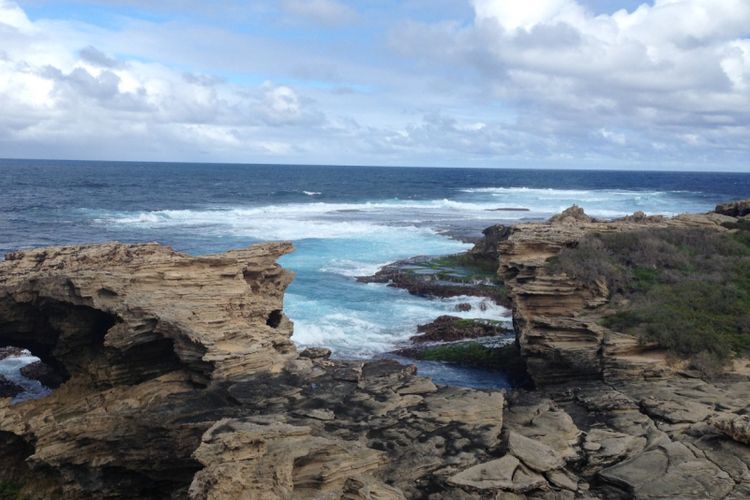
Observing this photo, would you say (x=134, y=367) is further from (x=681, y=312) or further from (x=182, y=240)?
(x=182, y=240)

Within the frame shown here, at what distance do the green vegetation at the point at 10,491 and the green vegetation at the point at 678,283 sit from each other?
15.7m

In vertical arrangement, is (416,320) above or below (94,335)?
below

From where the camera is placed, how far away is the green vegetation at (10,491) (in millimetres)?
16109

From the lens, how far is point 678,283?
2183 cm

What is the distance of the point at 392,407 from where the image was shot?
15.4m

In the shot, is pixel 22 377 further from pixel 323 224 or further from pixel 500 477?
pixel 323 224

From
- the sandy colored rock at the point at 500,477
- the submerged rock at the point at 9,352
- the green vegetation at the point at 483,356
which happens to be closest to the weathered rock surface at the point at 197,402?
the sandy colored rock at the point at 500,477

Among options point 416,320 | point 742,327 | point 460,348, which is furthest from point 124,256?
point 742,327

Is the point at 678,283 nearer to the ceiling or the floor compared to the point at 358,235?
nearer to the ceiling

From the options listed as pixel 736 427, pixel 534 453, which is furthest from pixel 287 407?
pixel 736 427

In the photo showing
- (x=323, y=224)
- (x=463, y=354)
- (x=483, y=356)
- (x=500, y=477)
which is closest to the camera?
(x=500, y=477)

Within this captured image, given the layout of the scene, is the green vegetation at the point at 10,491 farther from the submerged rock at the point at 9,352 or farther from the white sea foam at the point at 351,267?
the white sea foam at the point at 351,267

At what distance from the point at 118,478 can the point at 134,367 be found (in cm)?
346

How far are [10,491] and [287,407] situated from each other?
7162 millimetres
